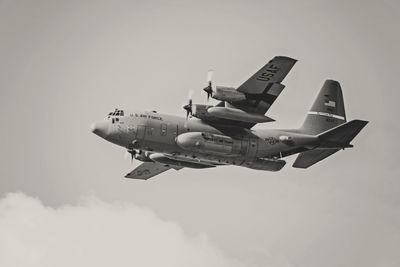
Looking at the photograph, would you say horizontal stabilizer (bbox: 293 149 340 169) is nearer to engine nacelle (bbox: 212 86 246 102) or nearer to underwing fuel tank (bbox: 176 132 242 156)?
underwing fuel tank (bbox: 176 132 242 156)

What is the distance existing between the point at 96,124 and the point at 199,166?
7.68 meters

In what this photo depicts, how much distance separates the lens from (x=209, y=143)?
42.9 m

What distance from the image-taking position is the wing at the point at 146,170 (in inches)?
1985

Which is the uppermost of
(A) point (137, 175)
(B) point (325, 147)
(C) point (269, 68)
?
(C) point (269, 68)

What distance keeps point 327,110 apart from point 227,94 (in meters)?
8.92

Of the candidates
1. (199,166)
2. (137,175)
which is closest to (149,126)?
(199,166)

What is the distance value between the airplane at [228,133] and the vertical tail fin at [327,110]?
1117mm

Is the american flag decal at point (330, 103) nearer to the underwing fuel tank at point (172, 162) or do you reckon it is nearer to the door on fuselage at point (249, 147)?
the door on fuselage at point (249, 147)

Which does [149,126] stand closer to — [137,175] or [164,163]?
[164,163]

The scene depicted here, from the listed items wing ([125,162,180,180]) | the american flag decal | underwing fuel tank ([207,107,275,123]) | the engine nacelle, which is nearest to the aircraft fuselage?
underwing fuel tank ([207,107,275,123])

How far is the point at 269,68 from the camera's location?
42.3 metres

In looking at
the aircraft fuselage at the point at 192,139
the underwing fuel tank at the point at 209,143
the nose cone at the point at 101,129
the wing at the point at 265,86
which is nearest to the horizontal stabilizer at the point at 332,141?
the aircraft fuselage at the point at 192,139

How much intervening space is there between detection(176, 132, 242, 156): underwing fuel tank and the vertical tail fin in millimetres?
6069

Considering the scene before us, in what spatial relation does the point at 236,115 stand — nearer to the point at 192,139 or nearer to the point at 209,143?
the point at 209,143
